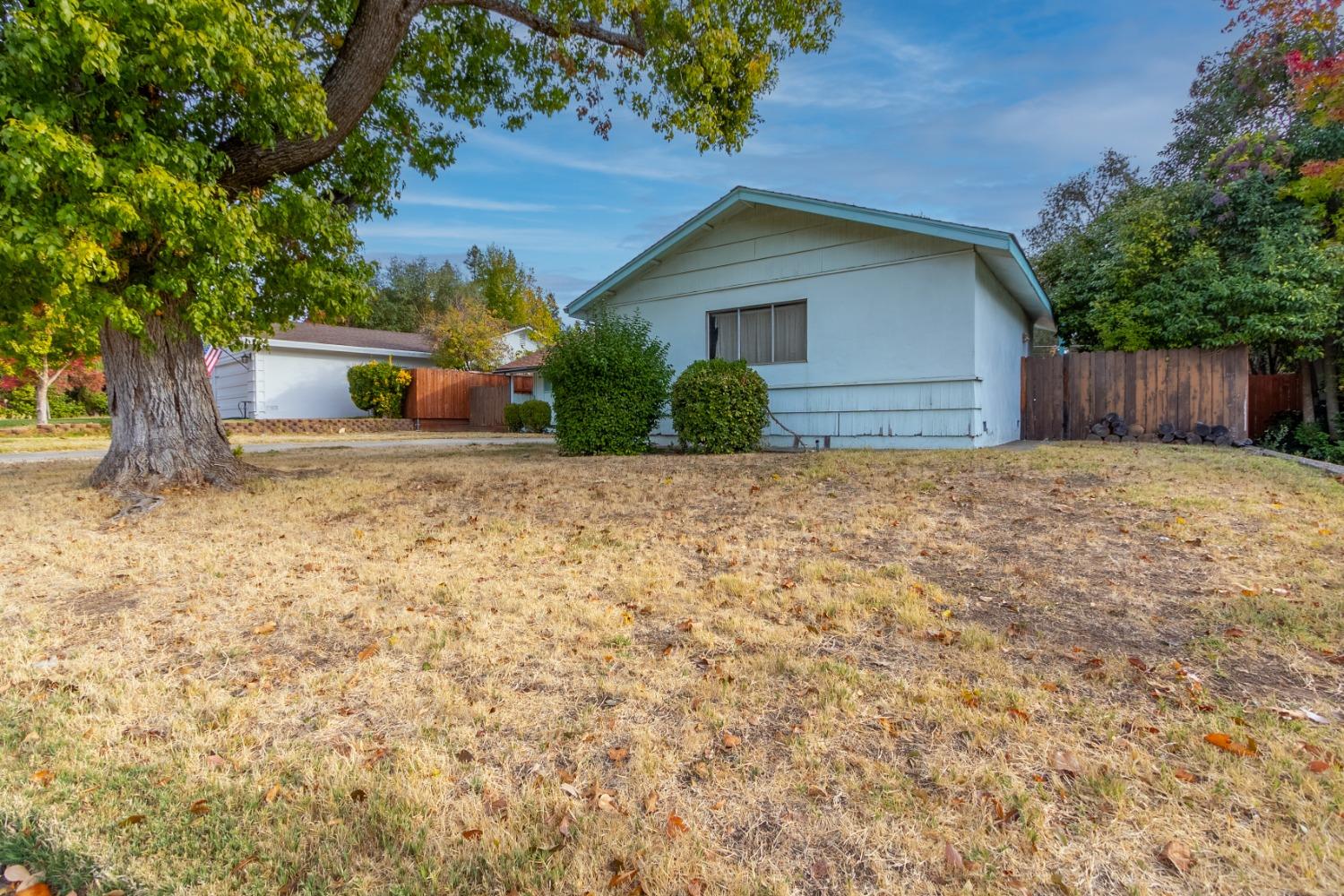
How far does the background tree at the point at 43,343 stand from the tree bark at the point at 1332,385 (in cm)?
1970

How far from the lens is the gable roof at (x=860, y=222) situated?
8812mm

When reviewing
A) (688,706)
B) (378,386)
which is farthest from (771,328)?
(378,386)

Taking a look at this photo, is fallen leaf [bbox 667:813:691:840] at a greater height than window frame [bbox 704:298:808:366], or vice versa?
window frame [bbox 704:298:808:366]

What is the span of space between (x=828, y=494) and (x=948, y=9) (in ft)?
29.1

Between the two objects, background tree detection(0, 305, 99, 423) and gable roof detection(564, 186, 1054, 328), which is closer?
background tree detection(0, 305, 99, 423)

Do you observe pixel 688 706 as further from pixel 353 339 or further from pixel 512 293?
pixel 512 293

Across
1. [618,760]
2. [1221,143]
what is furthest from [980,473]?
[1221,143]

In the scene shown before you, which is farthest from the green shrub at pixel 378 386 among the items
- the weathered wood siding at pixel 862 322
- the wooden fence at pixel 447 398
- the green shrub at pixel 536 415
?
the weathered wood siding at pixel 862 322

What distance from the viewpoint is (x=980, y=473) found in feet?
22.9

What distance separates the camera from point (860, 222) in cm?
997

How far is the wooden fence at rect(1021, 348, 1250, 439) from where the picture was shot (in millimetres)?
11766

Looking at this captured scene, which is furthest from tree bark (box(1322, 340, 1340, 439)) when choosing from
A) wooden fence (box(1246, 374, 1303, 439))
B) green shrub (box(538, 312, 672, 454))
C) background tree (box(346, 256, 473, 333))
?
background tree (box(346, 256, 473, 333))

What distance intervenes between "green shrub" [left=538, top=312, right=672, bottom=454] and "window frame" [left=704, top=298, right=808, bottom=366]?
180cm

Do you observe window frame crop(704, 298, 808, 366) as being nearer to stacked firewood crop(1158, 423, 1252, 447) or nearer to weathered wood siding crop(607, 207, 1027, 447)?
weathered wood siding crop(607, 207, 1027, 447)
